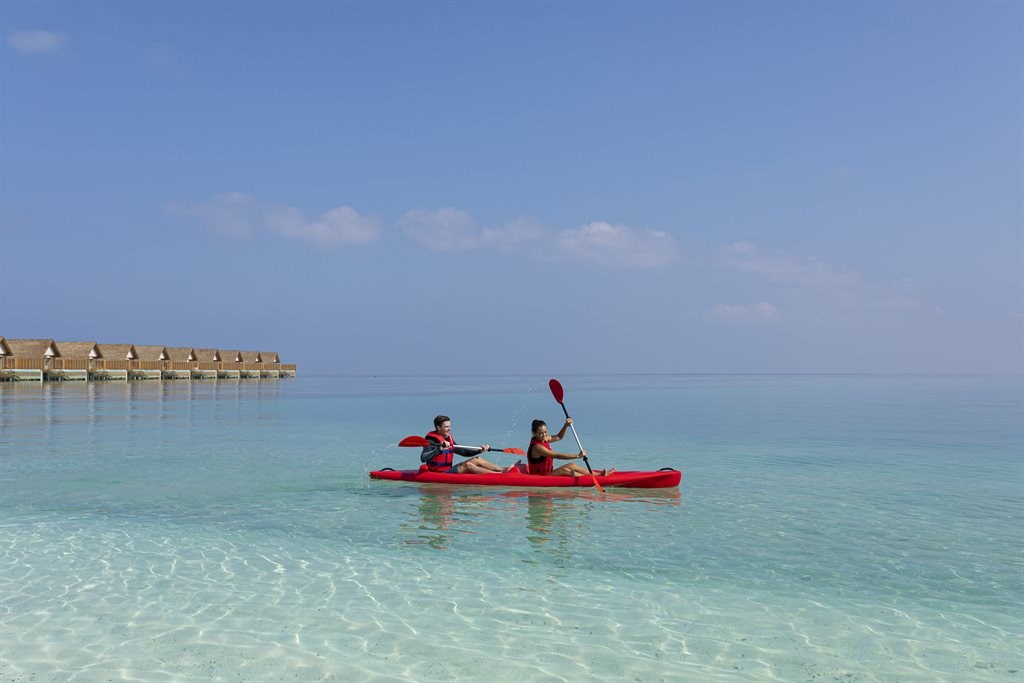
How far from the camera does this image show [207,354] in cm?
8475

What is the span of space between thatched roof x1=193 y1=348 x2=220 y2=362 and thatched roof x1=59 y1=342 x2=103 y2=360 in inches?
580

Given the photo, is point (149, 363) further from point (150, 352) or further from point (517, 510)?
point (517, 510)

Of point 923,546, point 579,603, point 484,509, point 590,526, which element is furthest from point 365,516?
point 923,546

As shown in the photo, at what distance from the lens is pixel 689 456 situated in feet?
59.6

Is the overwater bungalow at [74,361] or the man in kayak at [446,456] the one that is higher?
the overwater bungalow at [74,361]

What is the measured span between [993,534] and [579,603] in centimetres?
651

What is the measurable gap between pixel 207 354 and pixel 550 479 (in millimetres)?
80613

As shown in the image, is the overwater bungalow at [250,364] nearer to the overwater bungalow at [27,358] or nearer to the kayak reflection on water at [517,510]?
the overwater bungalow at [27,358]

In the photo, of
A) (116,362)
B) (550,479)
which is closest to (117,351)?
(116,362)

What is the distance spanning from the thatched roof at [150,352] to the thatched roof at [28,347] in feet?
43.0

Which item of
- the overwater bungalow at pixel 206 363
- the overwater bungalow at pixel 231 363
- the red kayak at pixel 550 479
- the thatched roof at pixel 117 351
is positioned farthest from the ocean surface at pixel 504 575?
A: the overwater bungalow at pixel 231 363

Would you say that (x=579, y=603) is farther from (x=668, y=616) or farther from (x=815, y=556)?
(x=815, y=556)

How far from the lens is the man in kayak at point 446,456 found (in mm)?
12688

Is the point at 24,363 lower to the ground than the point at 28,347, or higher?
lower
